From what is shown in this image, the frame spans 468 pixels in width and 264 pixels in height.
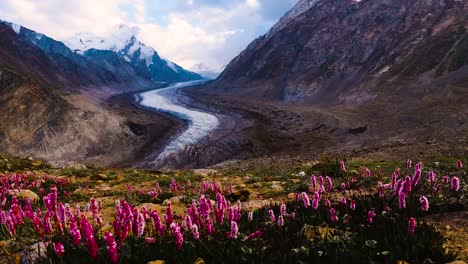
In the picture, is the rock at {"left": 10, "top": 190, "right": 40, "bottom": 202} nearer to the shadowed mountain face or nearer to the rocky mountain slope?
Answer: the rocky mountain slope

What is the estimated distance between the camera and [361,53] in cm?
10894

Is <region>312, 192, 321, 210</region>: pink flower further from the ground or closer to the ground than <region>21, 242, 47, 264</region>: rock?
further from the ground

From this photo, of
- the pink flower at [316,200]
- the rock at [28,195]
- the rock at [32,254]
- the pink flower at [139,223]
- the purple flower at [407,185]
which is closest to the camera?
the pink flower at [139,223]

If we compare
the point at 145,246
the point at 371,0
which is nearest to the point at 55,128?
the point at 145,246

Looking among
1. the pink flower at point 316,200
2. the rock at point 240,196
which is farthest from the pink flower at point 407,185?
the rock at point 240,196

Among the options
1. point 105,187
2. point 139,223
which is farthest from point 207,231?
point 105,187

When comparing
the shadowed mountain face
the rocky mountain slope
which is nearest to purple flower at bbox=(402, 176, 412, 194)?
the rocky mountain slope

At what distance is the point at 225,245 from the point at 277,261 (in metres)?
0.85

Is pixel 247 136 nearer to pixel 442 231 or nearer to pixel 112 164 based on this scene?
pixel 112 164

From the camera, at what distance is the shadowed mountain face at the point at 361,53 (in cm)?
7988

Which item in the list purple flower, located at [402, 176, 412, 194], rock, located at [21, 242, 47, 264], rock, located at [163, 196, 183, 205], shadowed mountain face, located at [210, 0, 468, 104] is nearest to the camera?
rock, located at [21, 242, 47, 264]

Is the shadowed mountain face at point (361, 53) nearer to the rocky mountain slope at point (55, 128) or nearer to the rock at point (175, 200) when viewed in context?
the rocky mountain slope at point (55, 128)

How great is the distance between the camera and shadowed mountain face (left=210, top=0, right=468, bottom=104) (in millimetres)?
79875

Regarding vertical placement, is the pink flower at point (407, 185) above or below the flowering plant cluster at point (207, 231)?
above
